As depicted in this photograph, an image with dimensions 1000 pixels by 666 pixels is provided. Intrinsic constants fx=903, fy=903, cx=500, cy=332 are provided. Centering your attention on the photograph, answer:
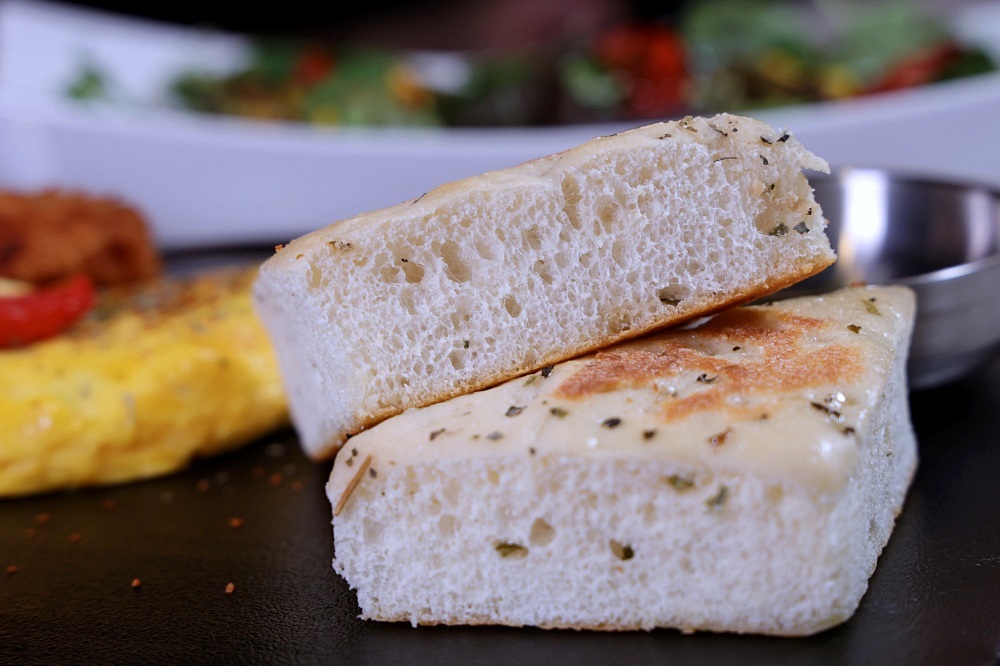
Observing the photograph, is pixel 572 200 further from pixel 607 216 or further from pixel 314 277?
pixel 314 277

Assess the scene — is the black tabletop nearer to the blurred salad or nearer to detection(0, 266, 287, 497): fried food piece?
detection(0, 266, 287, 497): fried food piece

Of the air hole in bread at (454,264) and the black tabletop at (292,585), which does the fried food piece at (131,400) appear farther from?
the air hole in bread at (454,264)

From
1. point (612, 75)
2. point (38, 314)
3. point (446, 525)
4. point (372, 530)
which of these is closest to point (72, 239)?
point (38, 314)

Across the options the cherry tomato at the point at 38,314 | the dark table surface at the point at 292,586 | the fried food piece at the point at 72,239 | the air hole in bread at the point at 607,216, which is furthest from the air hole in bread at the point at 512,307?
the fried food piece at the point at 72,239

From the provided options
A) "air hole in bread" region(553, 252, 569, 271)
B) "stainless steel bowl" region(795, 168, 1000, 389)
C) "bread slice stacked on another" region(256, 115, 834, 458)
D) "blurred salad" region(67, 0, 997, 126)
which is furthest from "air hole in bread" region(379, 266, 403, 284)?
"blurred salad" region(67, 0, 997, 126)

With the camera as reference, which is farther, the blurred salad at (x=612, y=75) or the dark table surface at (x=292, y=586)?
the blurred salad at (x=612, y=75)
